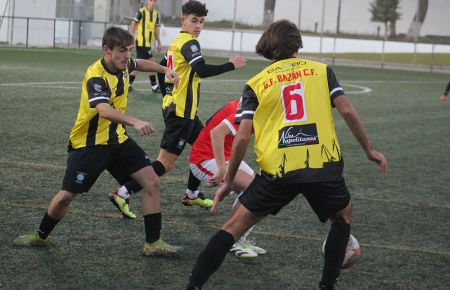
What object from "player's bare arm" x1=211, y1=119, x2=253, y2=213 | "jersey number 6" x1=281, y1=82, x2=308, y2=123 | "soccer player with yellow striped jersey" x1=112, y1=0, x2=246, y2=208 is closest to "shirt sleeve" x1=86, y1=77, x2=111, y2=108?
"player's bare arm" x1=211, y1=119, x2=253, y2=213

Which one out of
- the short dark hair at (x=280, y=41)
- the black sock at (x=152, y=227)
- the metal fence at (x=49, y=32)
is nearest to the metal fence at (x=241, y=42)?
the metal fence at (x=49, y=32)

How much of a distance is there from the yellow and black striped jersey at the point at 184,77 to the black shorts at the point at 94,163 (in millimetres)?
1884

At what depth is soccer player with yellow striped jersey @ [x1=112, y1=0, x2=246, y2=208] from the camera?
8250 mm

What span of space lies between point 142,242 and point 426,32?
4248 centimetres

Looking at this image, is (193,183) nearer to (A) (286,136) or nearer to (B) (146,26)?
(A) (286,136)

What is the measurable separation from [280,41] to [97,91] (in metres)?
1.66

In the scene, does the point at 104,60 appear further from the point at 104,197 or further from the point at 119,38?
the point at 104,197

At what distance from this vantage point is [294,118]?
5.05 meters

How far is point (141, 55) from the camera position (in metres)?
21.8

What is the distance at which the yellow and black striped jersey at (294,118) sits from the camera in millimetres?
5047

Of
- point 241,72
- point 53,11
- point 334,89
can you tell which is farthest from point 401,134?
point 53,11

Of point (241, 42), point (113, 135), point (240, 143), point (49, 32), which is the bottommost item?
point (113, 135)

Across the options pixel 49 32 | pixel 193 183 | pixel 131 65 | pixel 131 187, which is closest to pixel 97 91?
pixel 131 65

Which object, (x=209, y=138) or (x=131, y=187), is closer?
(x=209, y=138)
